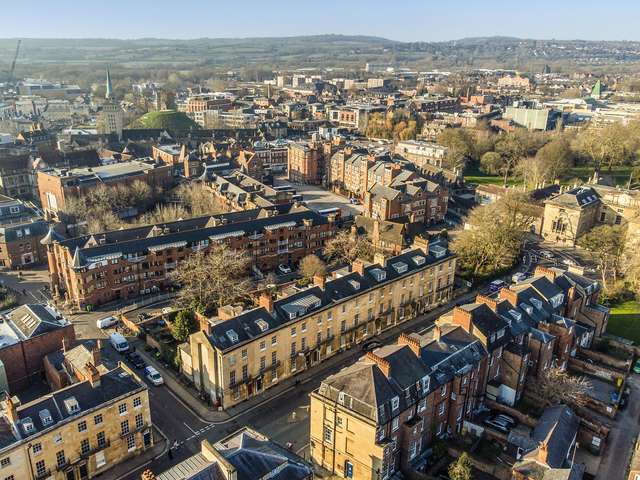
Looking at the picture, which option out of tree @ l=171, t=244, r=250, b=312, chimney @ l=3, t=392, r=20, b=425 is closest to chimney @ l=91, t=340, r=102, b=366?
chimney @ l=3, t=392, r=20, b=425

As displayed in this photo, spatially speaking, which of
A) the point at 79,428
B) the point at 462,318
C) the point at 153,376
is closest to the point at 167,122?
the point at 153,376

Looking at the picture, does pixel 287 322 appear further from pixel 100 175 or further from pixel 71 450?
pixel 100 175

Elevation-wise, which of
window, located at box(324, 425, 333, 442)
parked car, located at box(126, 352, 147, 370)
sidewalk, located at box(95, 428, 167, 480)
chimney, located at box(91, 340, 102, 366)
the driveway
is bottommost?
sidewalk, located at box(95, 428, 167, 480)

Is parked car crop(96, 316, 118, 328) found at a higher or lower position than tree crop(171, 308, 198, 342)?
lower

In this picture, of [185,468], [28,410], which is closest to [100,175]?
[28,410]

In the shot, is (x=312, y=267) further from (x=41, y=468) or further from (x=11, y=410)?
(x=11, y=410)

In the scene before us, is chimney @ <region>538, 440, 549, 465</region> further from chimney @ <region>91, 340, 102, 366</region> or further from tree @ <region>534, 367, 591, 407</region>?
chimney @ <region>91, 340, 102, 366</region>

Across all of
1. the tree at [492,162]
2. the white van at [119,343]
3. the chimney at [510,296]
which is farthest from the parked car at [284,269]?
the tree at [492,162]
